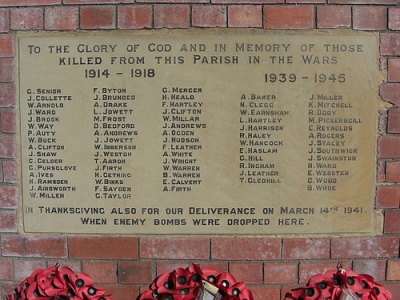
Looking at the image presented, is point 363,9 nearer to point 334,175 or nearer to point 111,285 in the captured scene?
point 334,175

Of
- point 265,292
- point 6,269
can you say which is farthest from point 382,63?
point 6,269

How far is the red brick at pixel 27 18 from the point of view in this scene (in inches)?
78.2

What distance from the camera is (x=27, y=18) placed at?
1989mm

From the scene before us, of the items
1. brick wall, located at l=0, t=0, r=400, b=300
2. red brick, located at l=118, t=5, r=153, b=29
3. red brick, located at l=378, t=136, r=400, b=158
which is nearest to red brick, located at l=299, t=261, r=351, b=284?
brick wall, located at l=0, t=0, r=400, b=300

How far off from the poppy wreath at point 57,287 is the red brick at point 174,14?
127cm

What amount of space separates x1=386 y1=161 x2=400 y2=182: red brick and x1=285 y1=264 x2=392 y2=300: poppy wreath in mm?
481

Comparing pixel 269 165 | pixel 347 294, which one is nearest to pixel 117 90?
pixel 269 165

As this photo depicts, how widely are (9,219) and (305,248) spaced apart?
1.46 metres

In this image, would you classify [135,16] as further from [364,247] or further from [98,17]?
[364,247]

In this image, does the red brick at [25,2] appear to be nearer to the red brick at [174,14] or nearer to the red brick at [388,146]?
the red brick at [174,14]

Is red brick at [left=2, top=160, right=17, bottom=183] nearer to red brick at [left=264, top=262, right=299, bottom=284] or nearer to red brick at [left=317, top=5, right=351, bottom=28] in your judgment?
red brick at [left=264, top=262, right=299, bottom=284]

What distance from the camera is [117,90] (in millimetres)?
1979

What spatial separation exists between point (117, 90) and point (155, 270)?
898 mm

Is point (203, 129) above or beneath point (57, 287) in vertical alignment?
above
